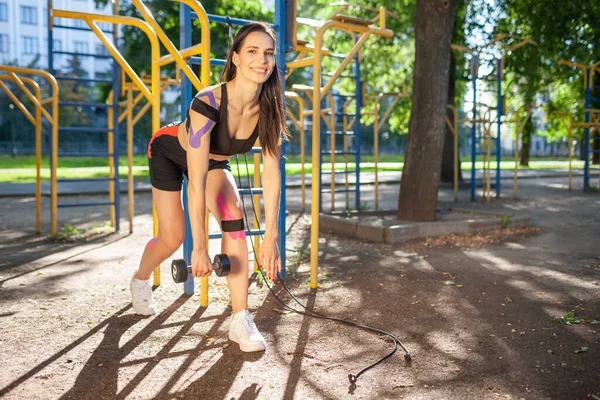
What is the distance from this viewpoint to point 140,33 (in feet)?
64.5

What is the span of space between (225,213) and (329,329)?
2.94 feet

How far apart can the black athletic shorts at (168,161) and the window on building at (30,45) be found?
180ft

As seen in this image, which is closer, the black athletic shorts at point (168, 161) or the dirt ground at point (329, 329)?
the dirt ground at point (329, 329)

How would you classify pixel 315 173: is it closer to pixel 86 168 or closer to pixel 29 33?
pixel 86 168

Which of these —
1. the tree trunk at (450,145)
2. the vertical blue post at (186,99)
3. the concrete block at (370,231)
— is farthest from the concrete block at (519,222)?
the tree trunk at (450,145)

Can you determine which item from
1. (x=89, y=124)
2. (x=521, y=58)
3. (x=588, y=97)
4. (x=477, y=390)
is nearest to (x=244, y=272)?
(x=477, y=390)

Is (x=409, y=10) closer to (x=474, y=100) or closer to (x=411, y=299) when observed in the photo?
(x=474, y=100)

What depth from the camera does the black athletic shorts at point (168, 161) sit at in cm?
314

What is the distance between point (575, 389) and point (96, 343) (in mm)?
2279

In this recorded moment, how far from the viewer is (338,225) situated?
6914mm

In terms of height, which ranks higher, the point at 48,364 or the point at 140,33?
the point at 140,33

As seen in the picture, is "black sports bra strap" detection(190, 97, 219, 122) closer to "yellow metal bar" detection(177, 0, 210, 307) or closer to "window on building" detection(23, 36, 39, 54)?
"yellow metal bar" detection(177, 0, 210, 307)

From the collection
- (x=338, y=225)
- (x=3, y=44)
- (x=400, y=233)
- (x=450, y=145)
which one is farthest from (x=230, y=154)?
(x=3, y=44)

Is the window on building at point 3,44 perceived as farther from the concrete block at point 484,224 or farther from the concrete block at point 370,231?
the concrete block at point 484,224
